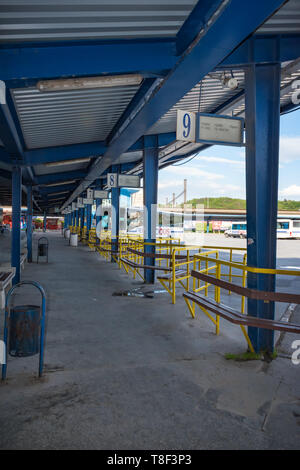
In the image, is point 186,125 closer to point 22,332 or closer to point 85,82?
point 85,82

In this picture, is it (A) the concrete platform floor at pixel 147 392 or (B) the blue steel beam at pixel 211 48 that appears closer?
(A) the concrete platform floor at pixel 147 392

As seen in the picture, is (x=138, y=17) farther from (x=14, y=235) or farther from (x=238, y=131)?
(x=14, y=235)

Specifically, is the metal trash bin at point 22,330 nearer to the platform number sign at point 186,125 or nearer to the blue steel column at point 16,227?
the platform number sign at point 186,125

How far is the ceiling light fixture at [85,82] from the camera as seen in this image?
463 cm

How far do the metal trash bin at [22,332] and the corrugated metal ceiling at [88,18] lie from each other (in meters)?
3.22

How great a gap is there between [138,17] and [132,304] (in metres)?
5.34

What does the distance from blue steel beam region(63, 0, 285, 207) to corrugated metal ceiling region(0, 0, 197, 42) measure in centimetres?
46

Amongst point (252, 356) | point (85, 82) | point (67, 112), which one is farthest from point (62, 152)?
point (252, 356)

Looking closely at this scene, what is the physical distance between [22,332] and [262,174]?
3.64 metres

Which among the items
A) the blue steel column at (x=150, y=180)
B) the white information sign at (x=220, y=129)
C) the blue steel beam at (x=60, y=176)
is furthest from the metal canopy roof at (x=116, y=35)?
the blue steel beam at (x=60, y=176)

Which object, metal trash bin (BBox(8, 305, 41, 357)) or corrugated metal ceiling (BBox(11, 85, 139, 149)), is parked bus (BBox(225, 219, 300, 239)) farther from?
metal trash bin (BBox(8, 305, 41, 357))

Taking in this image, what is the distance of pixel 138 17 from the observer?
12.5 ft

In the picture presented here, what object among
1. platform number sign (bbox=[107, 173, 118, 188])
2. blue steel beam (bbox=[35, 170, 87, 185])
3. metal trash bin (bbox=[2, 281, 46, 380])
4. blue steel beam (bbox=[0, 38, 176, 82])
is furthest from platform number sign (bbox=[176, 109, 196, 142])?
blue steel beam (bbox=[35, 170, 87, 185])

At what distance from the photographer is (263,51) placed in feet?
14.5
